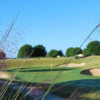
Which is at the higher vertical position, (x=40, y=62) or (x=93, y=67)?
(x=40, y=62)

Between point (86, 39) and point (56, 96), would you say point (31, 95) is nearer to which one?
point (56, 96)

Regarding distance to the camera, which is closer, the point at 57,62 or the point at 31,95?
the point at 31,95

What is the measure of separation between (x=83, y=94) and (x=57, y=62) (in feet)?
57.3

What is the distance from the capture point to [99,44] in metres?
1.55

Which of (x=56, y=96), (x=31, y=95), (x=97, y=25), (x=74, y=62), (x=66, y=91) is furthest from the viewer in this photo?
(x=74, y=62)

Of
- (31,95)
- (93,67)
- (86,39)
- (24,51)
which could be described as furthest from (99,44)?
(93,67)

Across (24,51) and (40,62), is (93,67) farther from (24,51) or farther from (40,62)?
(24,51)

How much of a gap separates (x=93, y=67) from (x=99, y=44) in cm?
1729

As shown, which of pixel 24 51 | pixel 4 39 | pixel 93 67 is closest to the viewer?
pixel 4 39

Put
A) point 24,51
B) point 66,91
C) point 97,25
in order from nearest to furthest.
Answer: point 97,25, point 24,51, point 66,91

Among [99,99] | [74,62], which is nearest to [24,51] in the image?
[99,99]

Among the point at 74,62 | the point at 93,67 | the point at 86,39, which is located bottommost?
the point at 86,39

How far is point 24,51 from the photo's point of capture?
91.0 inches

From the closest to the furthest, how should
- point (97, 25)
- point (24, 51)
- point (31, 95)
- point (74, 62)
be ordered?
1. point (97, 25)
2. point (24, 51)
3. point (31, 95)
4. point (74, 62)
